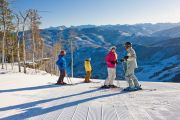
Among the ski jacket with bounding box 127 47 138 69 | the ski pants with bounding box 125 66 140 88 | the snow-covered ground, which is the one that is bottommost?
the snow-covered ground

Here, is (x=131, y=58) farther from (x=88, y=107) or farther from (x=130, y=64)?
(x=88, y=107)

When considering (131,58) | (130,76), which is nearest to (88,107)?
(130,76)

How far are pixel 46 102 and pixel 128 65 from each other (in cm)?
536

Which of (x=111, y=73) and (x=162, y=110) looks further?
(x=111, y=73)

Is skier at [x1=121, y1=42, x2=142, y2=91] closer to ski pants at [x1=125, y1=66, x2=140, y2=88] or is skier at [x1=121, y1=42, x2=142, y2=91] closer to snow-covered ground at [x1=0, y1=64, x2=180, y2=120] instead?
ski pants at [x1=125, y1=66, x2=140, y2=88]

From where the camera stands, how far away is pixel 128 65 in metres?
17.6

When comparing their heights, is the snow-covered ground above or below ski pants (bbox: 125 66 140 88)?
below

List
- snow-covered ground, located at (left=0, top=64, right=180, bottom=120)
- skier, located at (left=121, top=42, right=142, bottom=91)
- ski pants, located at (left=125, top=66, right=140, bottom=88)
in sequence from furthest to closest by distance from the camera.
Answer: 1. ski pants, located at (left=125, top=66, right=140, bottom=88)
2. skier, located at (left=121, top=42, right=142, bottom=91)
3. snow-covered ground, located at (left=0, top=64, right=180, bottom=120)

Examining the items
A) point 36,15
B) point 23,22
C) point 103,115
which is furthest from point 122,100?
point 36,15

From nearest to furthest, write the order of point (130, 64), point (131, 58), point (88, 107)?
point (88, 107)
point (131, 58)
point (130, 64)

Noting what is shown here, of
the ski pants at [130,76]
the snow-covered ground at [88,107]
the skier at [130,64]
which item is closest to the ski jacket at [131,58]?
Answer: the skier at [130,64]

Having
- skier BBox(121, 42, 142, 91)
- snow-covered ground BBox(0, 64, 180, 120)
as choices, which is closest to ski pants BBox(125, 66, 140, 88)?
skier BBox(121, 42, 142, 91)

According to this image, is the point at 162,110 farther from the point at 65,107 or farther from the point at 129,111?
the point at 65,107

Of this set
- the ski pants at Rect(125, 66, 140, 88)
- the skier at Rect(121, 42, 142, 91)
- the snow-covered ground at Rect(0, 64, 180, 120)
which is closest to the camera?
the snow-covered ground at Rect(0, 64, 180, 120)
